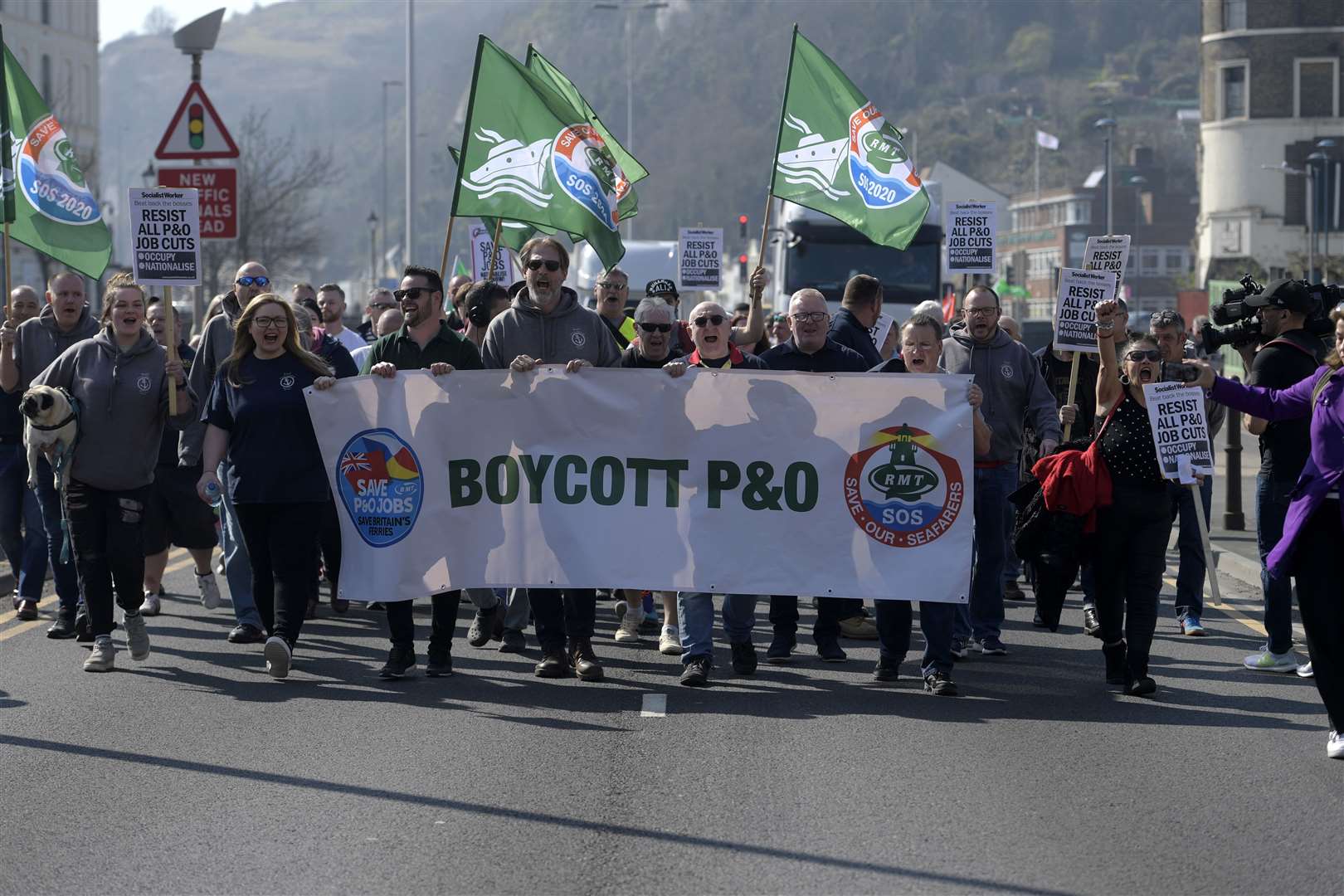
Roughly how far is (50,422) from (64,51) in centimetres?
8065

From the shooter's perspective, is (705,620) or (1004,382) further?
(1004,382)

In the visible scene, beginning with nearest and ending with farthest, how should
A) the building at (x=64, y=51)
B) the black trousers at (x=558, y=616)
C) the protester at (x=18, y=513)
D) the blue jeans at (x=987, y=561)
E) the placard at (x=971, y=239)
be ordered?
the black trousers at (x=558, y=616) → the blue jeans at (x=987, y=561) → the protester at (x=18, y=513) → the placard at (x=971, y=239) → the building at (x=64, y=51)

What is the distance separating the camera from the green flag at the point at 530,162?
11.5 m

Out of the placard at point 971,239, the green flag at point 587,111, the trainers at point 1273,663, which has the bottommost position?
the trainers at point 1273,663

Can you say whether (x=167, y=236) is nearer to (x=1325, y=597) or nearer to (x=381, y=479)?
(x=381, y=479)

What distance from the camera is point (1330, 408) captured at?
7.69 metres

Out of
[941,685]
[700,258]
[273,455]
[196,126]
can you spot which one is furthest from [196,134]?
[941,685]

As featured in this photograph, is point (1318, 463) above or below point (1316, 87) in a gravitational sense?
below

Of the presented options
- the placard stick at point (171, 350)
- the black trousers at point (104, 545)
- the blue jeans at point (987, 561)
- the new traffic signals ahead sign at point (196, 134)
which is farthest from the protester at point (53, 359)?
the blue jeans at point (987, 561)

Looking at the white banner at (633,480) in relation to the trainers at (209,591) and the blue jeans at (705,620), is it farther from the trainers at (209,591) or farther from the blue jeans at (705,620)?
the trainers at (209,591)

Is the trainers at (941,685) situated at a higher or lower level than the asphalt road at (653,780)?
higher

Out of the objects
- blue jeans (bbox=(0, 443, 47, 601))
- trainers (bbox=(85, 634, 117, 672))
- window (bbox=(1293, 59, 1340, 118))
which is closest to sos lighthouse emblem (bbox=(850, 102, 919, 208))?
blue jeans (bbox=(0, 443, 47, 601))

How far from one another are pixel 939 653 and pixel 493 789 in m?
2.97

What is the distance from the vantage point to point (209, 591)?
40.5 ft
